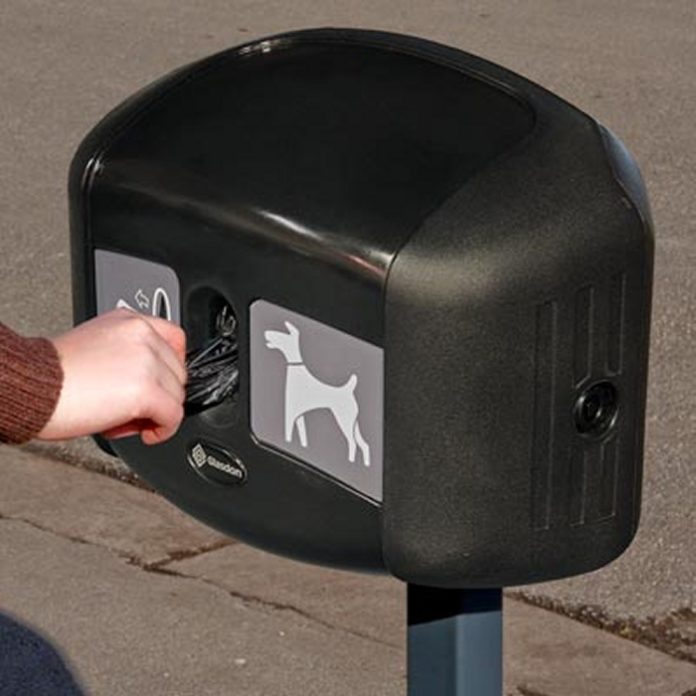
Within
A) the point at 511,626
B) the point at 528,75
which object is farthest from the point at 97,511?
the point at 528,75

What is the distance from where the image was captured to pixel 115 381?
1.93 m

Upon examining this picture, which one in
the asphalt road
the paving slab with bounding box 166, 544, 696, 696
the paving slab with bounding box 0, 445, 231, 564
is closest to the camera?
the paving slab with bounding box 166, 544, 696, 696

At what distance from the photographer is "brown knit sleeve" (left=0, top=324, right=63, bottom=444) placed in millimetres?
1921

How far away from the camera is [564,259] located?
2.04 metres

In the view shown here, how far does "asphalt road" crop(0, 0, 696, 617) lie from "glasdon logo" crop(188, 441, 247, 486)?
77.1 inches

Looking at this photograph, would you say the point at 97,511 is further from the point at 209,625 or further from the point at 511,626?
the point at 511,626

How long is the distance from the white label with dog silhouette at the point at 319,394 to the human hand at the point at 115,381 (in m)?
0.16

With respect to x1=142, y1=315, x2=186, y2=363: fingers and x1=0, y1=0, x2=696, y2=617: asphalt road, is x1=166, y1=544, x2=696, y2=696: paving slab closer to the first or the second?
x1=0, y1=0, x2=696, y2=617: asphalt road

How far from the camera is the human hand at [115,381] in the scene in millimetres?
1937

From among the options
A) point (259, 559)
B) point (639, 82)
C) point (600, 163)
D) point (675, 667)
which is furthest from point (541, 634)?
point (639, 82)

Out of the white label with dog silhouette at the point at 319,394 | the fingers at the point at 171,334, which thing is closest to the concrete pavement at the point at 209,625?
the white label with dog silhouette at the point at 319,394

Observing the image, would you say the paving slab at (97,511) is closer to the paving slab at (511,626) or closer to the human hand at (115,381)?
the paving slab at (511,626)

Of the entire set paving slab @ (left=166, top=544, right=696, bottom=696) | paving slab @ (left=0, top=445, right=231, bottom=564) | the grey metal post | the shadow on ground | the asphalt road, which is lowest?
the asphalt road

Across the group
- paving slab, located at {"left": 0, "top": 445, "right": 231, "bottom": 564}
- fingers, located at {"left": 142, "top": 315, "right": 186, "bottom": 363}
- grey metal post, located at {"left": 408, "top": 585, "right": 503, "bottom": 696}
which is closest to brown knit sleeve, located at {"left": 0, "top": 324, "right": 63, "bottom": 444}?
fingers, located at {"left": 142, "top": 315, "right": 186, "bottom": 363}
